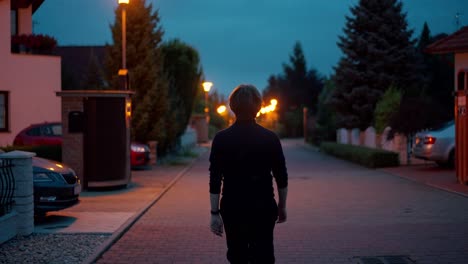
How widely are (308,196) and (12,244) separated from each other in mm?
7443

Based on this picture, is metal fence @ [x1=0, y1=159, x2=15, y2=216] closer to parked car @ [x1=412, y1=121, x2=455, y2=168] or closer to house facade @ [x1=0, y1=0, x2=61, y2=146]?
parked car @ [x1=412, y1=121, x2=455, y2=168]

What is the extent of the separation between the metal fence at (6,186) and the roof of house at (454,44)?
10.8 metres

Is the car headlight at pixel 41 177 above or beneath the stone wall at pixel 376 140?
beneath

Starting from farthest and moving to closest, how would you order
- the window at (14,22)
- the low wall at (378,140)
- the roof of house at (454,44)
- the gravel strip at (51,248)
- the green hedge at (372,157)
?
the window at (14,22) → the low wall at (378,140) → the green hedge at (372,157) → the roof of house at (454,44) → the gravel strip at (51,248)

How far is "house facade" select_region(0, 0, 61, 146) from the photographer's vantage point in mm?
21922

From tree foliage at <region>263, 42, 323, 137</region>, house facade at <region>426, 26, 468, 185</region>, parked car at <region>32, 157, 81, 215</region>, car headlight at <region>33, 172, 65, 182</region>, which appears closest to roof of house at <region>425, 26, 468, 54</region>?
house facade at <region>426, 26, 468, 185</region>

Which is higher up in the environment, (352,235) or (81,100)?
(81,100)

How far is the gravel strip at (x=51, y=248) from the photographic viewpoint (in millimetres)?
7562

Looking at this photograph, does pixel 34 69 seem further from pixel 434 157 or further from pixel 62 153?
pixel 434 157

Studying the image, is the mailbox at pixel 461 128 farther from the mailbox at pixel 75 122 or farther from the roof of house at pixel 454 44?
the mailbox at pixel 75 122

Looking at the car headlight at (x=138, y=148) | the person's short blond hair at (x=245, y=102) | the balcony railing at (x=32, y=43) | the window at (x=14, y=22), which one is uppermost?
the window at (x=14, y=22)

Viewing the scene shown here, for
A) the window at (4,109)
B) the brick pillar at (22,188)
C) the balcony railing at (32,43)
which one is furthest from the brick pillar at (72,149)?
the balcony railing at (32,43)

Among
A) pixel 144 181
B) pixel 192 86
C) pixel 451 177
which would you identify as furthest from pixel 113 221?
pixel 192 86

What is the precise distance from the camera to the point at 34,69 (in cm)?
2278
